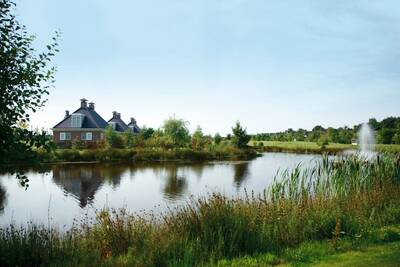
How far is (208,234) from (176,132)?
38734mm

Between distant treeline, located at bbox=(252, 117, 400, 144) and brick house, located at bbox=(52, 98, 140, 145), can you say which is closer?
brick house, located at bbox=(52, 98, 140, 145)

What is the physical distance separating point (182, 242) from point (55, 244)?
204 centimetres

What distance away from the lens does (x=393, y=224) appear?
24.9 ft

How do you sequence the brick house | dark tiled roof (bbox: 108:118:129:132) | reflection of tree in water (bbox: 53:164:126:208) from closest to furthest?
reflection of tree in water (bbox: 53:164:126:208), the brick house, dark tiled roof (bbox: 108:118:129:132)

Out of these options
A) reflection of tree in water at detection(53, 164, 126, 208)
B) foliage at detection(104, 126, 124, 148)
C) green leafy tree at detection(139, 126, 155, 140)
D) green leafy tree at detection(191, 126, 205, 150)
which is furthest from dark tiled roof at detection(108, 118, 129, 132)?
reflection of tree in water at detection(53, 164, 126, 208)

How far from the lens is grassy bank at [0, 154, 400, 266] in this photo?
5.32m

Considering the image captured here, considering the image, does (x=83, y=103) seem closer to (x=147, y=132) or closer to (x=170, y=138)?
(x=147, y=132)

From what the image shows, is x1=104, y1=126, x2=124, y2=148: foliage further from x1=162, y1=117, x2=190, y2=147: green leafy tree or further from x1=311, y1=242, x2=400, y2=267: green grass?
x1=311, y1=242, x2=400, y2=267: green grass

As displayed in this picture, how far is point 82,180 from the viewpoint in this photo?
2066 centimetres

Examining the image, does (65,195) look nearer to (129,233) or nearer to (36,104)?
(129,233)

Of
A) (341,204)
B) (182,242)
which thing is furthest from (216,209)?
(341,204)

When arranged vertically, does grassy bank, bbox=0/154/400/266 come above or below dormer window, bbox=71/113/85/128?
below

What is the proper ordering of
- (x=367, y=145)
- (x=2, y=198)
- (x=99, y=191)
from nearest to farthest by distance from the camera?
(x=2, y=198) < (x=99, y=191) < (x=367, y=145)

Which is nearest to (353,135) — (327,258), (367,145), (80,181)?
(367,145)
